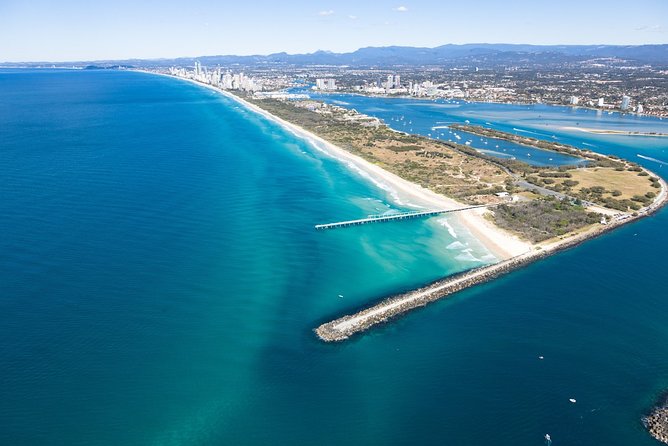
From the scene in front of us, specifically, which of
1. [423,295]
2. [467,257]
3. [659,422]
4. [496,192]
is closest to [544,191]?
[496,192]

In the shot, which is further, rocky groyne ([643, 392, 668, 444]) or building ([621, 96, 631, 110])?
building ([621, 96, 631, 110])

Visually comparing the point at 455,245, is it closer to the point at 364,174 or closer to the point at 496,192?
the point at 496,192

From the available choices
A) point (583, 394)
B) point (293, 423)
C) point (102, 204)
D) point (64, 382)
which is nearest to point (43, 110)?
point (102, 204)

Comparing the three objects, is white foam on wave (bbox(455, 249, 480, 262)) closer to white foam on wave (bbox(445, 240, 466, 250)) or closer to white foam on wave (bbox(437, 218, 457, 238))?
white foam on wave (bbox(445, 240, 466, 250))

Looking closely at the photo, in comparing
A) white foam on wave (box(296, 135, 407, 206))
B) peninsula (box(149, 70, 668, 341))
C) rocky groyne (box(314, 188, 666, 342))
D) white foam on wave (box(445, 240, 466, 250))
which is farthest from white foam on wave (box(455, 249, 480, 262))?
white foam on wave (box(296, 135, 407, 206))

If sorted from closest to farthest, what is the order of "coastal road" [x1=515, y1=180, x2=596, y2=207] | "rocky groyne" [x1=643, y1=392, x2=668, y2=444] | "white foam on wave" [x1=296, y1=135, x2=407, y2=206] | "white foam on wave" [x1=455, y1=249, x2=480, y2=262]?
"rocky groyne" [x1=643, y1=392, x2=668, y2=444] < "white foam on wave" [x1=455, y1=249, x2=480, y2=262] < "coastal road" [x1=515, y1=180, x2=596, y2=207] < "white foam on wave" [x1=296, y1=135, x2=407, y2=206]

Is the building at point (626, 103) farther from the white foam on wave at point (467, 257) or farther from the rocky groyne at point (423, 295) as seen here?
the white foam on wave at point (467, 257)
